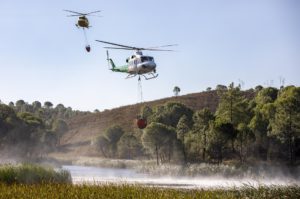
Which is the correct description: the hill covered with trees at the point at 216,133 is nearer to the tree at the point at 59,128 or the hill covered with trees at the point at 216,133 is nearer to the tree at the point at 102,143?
the tree at the point at 102,143

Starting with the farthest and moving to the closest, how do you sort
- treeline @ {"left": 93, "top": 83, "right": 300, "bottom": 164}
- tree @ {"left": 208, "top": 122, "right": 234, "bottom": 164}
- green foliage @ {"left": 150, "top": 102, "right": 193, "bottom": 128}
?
green foliage @ {"left": 150, "top": 102, "right": 193, "bottom": 128}
treeline @ {"left": 93, "top": 83, "right": 300, "bottom": 164}
tree @ {"left": 208, "top": 122, "right": 234, "bottom": 164}

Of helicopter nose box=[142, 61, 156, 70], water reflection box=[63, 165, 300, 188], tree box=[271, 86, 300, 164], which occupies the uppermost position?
helicopter nose box=[142, 61, 156, 70]

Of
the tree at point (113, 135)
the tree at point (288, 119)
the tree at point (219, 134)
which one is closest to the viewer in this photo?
the tree at point (288, 119)

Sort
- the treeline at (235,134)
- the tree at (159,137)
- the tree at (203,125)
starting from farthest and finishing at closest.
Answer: the tree at (159,137) < the tree at (203,125) < the treeline at (235,134)

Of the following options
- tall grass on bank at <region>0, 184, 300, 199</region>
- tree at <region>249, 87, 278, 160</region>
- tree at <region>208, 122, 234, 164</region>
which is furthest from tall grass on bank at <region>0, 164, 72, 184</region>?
tree at <region>249, 87, 278, 160</region>

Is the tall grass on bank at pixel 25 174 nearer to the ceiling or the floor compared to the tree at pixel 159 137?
nearer to the floor

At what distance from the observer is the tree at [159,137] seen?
88688 mm

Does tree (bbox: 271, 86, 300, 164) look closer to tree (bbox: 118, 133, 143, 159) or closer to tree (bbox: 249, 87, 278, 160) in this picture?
tree (bbox: 249, 87, 278, 160)

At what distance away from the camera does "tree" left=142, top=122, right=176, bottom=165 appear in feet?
291

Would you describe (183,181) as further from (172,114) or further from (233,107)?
(172,114)

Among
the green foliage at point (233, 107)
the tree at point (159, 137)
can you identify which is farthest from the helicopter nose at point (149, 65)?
the green foliage at point (233, 107)

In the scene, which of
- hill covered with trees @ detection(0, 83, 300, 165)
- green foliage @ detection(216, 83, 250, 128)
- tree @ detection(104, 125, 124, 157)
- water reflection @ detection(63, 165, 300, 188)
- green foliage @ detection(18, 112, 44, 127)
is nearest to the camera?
water reflection @ detection(63, 165, 300, 188)

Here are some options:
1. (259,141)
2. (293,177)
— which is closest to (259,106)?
(259,141)

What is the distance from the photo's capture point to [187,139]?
3647 inches
